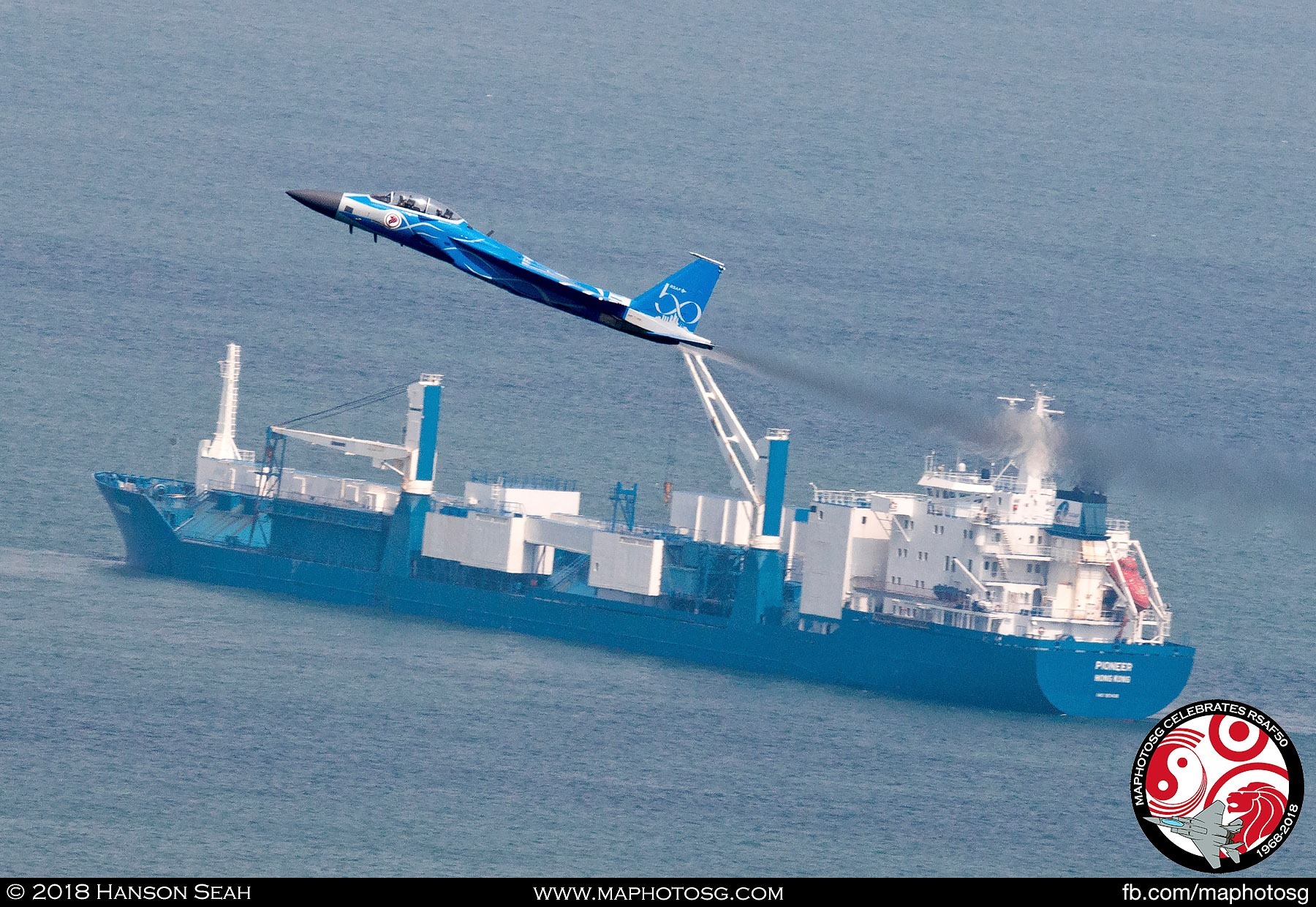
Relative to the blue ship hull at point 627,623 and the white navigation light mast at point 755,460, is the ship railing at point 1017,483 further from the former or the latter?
the white navigation light mast at point 755,460

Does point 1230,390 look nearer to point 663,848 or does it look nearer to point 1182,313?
point 1182,313

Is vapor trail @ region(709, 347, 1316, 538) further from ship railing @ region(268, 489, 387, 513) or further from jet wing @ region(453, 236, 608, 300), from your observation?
ship railing @ region(268, 489, 387, 513)

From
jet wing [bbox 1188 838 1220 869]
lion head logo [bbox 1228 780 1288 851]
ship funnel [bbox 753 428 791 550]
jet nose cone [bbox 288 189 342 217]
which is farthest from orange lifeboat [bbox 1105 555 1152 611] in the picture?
jet wing [bbox 1188 838 1220 869]

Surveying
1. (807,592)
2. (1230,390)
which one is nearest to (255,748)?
(807,592)

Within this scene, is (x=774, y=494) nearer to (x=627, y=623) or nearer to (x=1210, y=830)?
(x=627, y=623)

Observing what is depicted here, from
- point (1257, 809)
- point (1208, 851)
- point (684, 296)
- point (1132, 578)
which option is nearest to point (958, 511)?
point (1132, 578)
